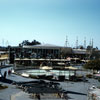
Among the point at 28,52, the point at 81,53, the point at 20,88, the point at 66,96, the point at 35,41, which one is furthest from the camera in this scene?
the point at 35,41

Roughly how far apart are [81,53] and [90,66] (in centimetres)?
5782

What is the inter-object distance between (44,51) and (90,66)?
49.3 m

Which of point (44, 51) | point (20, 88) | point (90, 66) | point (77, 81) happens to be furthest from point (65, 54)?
point (20, 88)

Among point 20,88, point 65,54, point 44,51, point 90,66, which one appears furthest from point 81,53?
point 20,88

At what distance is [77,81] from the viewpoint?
30.2 m

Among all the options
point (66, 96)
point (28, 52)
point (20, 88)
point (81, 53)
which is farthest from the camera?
point (81, 53)

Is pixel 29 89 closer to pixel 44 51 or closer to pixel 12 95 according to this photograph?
pixel 12 95

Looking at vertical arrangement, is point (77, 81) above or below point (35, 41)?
below

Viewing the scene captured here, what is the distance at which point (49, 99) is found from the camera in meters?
18.1

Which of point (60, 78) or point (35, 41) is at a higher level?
point (35, 41)

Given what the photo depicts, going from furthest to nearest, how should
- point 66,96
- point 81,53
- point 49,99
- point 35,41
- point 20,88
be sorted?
point 35,41 → point 81,53 → point 20,88 → point 66,96 → point 49,99

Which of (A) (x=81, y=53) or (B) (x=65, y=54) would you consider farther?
(A) (x=81, y=53)

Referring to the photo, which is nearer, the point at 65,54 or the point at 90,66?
the point at 90,66

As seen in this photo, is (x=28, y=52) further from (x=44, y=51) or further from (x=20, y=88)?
(x=20, y=88)
